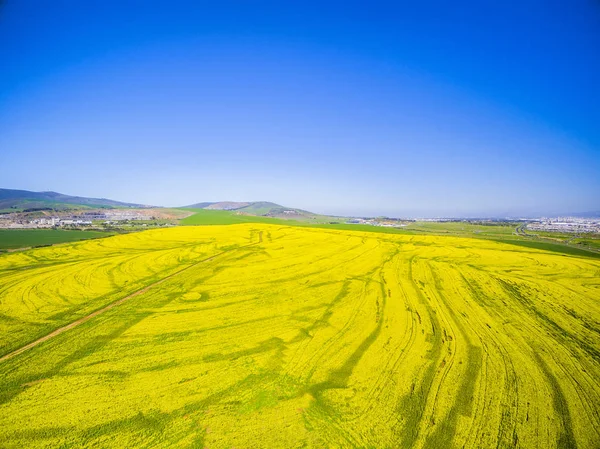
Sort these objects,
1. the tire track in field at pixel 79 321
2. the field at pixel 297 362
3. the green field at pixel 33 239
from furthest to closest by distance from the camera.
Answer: the green field at pixel 33 239, the tire track in field at pixel 79 321, the field at pixel 297 362

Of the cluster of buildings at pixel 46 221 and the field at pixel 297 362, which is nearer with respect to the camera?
the field at pixel 297 362

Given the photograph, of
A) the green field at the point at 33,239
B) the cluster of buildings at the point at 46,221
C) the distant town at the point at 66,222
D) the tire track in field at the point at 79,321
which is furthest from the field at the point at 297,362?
the cluster of buildings at the point at 46,221

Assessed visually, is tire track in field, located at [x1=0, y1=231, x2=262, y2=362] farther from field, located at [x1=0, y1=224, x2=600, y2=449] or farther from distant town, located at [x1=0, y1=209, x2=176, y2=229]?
distant town, located at [x1=0, y1=209, x2=176, y2=229]

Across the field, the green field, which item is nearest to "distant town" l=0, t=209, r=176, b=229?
the green field

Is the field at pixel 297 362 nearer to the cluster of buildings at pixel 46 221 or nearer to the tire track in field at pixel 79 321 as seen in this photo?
the tire track in field at pixel 79 321

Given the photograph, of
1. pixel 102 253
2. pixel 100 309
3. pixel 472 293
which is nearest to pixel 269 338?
pixel 100 309

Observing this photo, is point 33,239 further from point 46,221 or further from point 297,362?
point 297,362

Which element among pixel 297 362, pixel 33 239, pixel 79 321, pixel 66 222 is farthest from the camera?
pixel 66 222

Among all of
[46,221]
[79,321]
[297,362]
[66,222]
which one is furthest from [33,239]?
[297,362]
